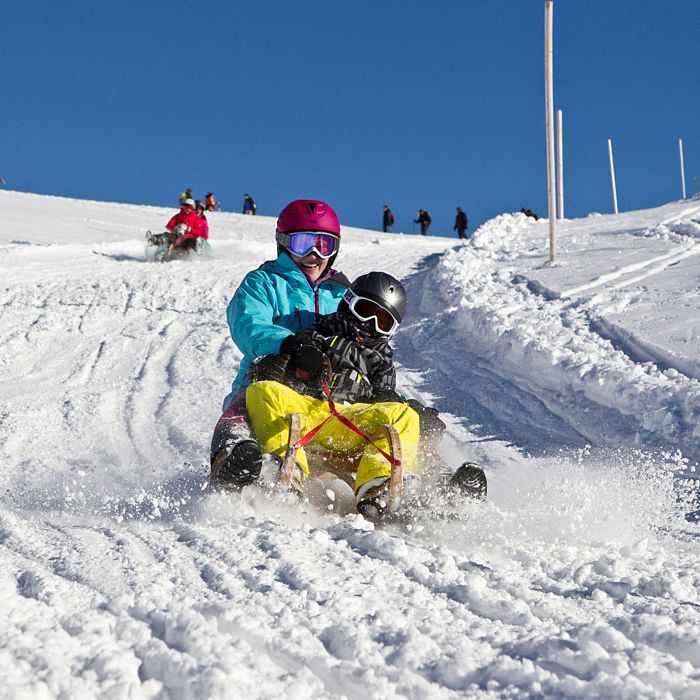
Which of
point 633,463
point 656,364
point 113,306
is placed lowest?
point 633,463

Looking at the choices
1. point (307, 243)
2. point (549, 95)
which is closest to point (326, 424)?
point (307, 243)

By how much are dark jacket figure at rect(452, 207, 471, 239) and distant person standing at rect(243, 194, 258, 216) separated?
6701 mm

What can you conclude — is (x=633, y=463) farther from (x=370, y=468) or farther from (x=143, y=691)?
(x=143, y=691)

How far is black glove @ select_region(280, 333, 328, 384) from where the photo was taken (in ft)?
11.8

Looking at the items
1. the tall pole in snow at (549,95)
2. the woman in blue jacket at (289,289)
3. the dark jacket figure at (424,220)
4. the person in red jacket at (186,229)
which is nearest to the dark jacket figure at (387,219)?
the dark jacket figure at (424,220)

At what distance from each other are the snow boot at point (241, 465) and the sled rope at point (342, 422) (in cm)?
20

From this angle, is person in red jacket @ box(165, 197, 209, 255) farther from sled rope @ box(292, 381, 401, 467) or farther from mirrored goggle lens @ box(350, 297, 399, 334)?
sled rope @ box(292, 381, 401, 467)

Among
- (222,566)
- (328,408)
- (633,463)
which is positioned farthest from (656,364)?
(222,566)

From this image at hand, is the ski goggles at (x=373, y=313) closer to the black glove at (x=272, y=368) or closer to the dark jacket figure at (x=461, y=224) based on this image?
the black glove at (x=272, y=368)

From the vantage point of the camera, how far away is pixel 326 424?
362 cm

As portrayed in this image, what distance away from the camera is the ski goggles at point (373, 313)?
384 cm

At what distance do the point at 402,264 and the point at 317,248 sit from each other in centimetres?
838

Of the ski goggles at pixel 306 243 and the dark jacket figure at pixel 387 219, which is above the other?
the dark jacket figure at pixel 387 219

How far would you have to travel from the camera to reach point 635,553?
2830 mm
